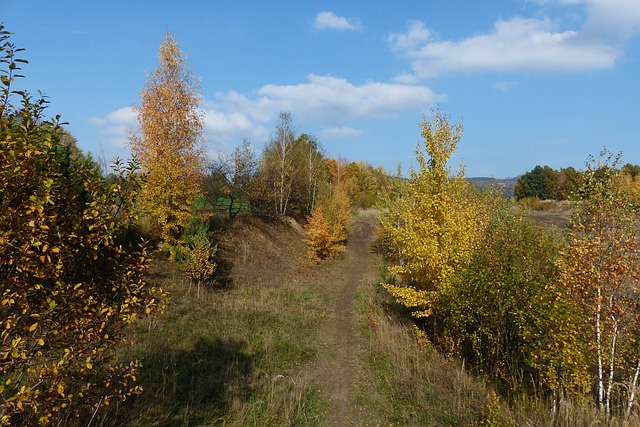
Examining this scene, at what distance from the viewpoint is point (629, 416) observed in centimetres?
803

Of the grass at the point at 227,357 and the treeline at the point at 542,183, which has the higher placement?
the treeline at the point at 542,183

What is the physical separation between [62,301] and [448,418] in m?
10.6

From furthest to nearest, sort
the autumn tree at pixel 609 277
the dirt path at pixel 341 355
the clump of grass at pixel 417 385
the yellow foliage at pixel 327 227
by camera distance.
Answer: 1. the yellow foliage at pixel 327 227
2. the dirt path at pixel 341 355
3. the clump of grass at pixel 417 385
4. the autumn tree at pixel 609 277

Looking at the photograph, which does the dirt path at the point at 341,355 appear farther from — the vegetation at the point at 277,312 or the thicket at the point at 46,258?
the thicket at the point at 46,258

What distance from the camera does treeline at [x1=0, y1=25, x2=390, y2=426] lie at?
3.62 meters

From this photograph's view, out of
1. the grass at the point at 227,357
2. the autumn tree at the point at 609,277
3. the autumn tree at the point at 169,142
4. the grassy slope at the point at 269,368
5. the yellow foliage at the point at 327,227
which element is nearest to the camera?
the autumn tree at the point at 609,277

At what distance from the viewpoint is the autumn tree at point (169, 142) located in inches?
756

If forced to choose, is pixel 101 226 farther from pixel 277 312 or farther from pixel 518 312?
pixel 277 312

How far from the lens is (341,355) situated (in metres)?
15.0

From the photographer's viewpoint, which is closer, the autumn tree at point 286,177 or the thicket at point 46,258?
the thicket at point 46,258

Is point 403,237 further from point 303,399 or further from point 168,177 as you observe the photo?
point 168,177

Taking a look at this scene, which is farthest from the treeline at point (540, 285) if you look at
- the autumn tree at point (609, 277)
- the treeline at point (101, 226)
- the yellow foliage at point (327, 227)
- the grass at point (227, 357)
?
the yellow foliage at point (327, 227)

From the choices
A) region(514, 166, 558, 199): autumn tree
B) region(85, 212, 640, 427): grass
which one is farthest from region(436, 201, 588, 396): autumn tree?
region(514, 166, 558, 199): autumn tree

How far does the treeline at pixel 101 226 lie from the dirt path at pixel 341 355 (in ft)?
20.9
